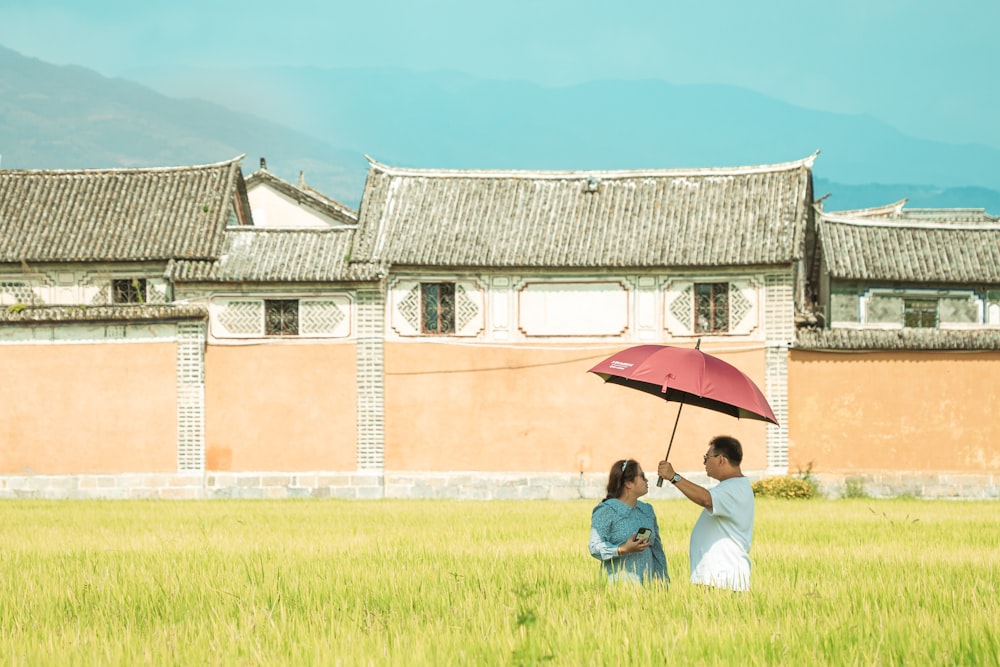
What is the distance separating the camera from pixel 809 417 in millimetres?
24297

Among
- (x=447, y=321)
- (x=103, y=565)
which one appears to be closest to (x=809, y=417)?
(x=447, y=321)

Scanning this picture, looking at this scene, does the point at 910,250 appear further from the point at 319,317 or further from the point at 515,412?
the point at 319,317

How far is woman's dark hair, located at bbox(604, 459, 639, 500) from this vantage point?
283 inches

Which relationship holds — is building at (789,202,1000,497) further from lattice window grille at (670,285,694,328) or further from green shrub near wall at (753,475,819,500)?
lattice window grille at (670,285,694,328)

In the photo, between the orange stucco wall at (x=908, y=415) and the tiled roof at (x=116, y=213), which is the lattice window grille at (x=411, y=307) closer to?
the tiled roof at (x=116, y=213)

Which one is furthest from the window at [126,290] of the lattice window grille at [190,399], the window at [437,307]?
the window at [437,307]

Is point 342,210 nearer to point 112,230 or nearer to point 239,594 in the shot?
point 112,230

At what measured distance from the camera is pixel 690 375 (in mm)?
7785

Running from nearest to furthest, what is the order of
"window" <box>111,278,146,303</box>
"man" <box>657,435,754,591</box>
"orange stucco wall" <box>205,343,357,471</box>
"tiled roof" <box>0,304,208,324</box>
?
"man" <box>657,435,754,591</box> → "tiled roof" <box>0,304,208,324</box> → "orange stucco wall" <box>205,343,357,471</box> → "window" <box>111,278,146,303</box>

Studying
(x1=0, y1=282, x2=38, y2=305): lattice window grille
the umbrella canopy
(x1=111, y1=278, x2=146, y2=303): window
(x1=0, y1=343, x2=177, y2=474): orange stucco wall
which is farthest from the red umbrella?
(x1=0, y1=282, x2=38, y2=305): lattice window grille

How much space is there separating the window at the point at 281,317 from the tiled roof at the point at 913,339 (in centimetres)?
982

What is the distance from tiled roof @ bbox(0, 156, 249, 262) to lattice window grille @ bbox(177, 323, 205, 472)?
1.68m

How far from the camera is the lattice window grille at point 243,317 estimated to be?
24906 millimetres

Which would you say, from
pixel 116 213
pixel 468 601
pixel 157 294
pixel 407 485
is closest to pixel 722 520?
pixel 468 601
